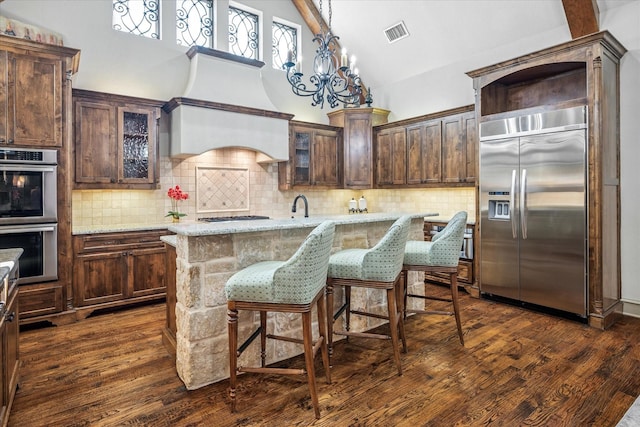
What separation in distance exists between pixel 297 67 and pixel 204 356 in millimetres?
2376

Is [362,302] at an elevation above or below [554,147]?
below

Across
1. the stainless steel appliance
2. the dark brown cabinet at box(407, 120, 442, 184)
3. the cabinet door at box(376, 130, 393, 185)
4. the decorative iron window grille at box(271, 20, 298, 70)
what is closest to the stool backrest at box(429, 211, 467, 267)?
the dark brown cabinet at box(407, 120, 442, 184)

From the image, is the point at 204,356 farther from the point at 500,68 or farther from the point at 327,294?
the point at 500,68

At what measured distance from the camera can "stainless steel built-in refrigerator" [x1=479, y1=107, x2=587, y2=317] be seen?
11.8 ft

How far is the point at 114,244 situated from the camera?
13.2 feet

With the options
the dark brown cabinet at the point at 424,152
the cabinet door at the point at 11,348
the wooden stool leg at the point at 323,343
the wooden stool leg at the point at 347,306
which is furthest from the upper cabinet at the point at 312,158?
the cabinet door at the point at 11,348

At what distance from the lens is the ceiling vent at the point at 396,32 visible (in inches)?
218

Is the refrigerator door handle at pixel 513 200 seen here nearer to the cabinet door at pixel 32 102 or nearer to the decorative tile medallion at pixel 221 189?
the decorative tile medallion at pixel 221 189

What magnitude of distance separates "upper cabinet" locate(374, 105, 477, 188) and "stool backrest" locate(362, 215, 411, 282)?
9.28 ft

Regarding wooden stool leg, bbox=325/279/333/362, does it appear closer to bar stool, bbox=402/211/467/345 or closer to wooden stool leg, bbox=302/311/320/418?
wooden stool leg, bbox=302/311/320/418

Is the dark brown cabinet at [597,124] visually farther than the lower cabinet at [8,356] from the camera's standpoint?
Yes

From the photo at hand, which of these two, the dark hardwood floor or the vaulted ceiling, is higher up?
the vaulted ceiling

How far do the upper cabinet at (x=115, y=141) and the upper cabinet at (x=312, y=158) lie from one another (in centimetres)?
195

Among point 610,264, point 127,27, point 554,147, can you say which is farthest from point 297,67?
point 610,264
